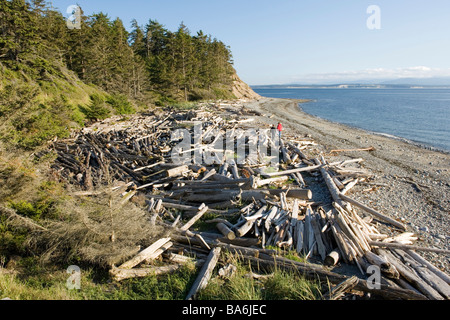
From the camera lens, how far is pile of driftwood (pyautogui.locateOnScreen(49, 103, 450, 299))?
5.71 meters

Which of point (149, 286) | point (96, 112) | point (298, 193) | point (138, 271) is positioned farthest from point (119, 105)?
point (149, 286)

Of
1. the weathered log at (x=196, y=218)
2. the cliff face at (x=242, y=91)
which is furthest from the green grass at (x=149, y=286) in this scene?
the cliff face at (x=242, y=91)

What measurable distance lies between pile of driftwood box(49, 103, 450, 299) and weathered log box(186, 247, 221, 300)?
0.07 feet

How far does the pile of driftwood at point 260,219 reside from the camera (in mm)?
5707

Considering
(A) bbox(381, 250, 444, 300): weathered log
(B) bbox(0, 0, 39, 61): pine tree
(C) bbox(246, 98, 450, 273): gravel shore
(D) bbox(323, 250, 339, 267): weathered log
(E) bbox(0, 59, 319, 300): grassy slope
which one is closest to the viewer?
(E) bbox(0, 59, 319, 300): grassy slope

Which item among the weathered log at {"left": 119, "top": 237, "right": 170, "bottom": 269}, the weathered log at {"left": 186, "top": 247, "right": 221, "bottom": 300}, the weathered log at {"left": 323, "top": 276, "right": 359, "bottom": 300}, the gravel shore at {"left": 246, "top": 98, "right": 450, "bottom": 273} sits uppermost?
the weathered log at {"left": 119, "top": 237, "right": 170, "bottom": 269}

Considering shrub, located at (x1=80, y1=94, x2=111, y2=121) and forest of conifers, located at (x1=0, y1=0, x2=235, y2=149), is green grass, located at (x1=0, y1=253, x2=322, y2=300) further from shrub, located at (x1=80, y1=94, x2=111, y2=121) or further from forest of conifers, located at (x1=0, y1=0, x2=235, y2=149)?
shrub, located at (x1=80, y1=94, x2=111, y2=121)

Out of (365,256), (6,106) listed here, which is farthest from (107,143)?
(365,256)

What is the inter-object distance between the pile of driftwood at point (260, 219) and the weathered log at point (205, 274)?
20 mm

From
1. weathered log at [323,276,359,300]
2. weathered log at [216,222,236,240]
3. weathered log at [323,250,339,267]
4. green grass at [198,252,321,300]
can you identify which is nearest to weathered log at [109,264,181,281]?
green grass at [198,252,321,300]

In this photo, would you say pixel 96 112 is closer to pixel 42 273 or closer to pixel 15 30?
pixel 15 30

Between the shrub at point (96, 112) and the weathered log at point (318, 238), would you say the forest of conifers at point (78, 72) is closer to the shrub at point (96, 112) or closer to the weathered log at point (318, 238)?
the shrub at point (96, 112)
